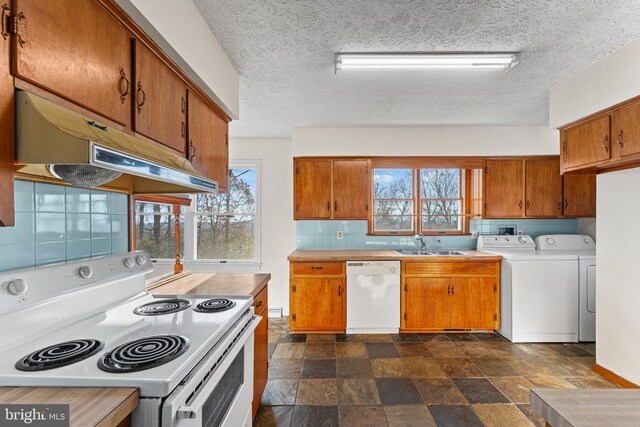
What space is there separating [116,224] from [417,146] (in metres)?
3.43

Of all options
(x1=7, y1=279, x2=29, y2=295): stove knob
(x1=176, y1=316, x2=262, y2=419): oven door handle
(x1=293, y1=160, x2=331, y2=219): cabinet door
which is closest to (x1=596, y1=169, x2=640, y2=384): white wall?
(x1=293, y1=160, x2=331, y2=219): cabinet door

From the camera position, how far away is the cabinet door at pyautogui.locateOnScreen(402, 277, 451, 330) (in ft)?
12.0

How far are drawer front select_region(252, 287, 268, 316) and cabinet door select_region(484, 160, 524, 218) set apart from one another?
9.99ft

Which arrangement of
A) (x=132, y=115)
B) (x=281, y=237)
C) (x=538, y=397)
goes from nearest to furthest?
(x=538, y=397) < (x=132, y=115) < (x=281, y=237)

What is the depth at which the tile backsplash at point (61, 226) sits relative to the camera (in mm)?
1193

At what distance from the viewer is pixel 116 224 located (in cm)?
176

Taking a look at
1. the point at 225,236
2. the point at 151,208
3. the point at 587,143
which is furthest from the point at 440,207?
the point at 151,208

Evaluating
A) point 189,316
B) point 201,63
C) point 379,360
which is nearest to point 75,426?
point 189,316

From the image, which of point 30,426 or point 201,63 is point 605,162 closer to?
point 201,63

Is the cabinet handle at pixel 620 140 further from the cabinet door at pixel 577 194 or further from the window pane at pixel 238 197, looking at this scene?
the window pane at pixel 238 197

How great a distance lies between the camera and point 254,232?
14.6 feet

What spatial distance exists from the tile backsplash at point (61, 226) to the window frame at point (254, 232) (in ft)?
8.61

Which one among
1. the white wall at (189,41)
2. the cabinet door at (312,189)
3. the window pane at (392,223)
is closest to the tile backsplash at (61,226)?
the white wall at (189,41)

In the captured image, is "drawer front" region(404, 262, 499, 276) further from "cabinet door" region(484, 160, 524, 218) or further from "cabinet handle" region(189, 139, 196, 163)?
"cabinet handle" region(189, 139, 196, 163)
